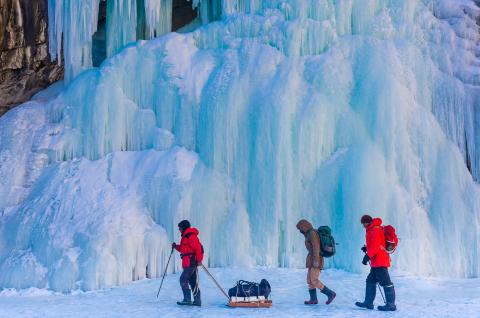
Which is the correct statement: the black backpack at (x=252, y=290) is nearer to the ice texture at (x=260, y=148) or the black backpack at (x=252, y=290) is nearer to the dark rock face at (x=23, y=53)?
the ice texture at (x=260, y=148)

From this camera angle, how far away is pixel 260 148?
12297mm

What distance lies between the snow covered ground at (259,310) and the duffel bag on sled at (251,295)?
151 millimetres

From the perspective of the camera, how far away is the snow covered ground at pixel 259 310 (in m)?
8.68

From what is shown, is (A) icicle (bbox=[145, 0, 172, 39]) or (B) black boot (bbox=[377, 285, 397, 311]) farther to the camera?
(A) icicle (bbox=[145, 0, 172, 39])

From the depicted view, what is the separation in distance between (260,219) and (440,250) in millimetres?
3074

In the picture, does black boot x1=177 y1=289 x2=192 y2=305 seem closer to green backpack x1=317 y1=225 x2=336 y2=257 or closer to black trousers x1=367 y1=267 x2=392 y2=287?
green backpack x1=317 y1=225 x2=336 y2=257

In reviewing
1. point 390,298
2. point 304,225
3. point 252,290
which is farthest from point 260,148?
point 390,298

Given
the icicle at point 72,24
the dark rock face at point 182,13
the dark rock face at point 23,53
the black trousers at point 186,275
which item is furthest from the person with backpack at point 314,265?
the dark rock face at point 23,53

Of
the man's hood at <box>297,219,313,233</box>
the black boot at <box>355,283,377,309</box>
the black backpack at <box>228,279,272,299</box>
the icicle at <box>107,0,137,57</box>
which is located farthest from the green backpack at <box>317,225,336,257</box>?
the icicle at <box>107,0,137,57</box>

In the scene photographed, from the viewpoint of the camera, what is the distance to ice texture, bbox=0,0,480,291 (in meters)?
Answer: 11.8

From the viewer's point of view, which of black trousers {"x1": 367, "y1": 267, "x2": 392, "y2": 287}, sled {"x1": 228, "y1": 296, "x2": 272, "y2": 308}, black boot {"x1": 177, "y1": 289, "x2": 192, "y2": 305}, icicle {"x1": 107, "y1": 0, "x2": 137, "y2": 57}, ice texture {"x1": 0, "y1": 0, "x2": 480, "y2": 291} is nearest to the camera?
black trousers {"x1": 367, "y1": 267, "x2": 392, "y2": 287}

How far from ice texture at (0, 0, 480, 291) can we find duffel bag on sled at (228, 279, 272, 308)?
265cm

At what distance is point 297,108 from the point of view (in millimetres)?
12477

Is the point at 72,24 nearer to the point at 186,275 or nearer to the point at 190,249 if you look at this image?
the point at 190,249
